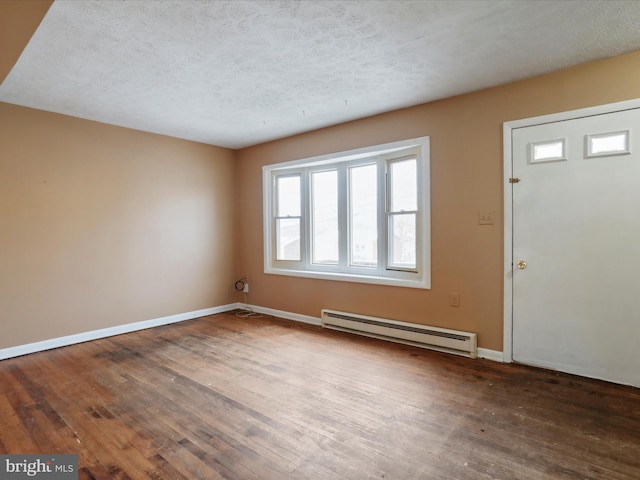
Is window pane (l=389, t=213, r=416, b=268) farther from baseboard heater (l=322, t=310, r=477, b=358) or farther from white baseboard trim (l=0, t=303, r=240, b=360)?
white baseboard trim (l=0, t=303, r=240, b=360)

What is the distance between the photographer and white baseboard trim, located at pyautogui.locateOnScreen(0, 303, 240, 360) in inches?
137

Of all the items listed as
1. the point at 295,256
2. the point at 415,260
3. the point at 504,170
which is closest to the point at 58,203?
the point at 295,256

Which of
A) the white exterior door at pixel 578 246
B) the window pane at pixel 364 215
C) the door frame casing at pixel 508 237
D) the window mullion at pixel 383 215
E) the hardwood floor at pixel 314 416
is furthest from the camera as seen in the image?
the window pane at pixel 364 215

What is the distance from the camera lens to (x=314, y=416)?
2.28 m

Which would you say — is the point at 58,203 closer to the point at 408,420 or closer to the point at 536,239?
the point at 408,420

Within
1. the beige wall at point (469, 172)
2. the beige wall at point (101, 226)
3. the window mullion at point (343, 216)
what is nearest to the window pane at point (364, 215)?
the window mullion at point (343, 216)


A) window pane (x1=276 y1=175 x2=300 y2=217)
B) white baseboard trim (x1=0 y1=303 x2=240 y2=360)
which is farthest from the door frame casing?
white baseboard trim (x1=0 y1=303 x2=240 y2=360)

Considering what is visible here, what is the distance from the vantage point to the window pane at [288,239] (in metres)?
5.04

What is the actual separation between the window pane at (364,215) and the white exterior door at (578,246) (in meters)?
1.58

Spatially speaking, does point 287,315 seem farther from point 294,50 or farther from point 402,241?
point 294,50

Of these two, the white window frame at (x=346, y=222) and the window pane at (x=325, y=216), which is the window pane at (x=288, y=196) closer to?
the white window frame at (x=346, y=222)

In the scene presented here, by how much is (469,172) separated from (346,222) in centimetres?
165

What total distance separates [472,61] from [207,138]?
12.0 feet

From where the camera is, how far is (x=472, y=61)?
8.70 ft
